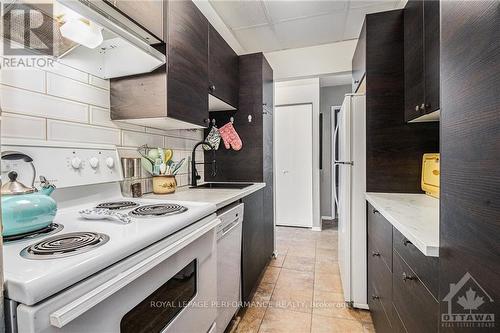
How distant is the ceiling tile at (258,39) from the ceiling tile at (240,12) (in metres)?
0.12

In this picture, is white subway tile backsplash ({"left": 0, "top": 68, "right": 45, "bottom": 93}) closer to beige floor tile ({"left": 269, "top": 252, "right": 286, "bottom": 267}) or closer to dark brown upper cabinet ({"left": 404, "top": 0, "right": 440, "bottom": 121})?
dark brown upper cabinet ({"left": 404, "top": 0, "right": 440, "bottom": 121})

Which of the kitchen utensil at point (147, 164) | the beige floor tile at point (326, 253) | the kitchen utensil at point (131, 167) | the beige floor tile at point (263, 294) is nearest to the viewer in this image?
the kitchen utensil at point (131, 167)

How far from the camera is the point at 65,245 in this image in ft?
2.14

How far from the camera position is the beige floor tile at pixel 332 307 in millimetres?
1790

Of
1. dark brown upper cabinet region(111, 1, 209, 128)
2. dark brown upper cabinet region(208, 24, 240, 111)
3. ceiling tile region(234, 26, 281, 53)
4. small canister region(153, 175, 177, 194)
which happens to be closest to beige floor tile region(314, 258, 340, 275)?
small canister region(153, 175, 177, 194)

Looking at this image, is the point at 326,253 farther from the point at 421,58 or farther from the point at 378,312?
the point at 421,58

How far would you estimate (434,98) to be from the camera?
1192 mm

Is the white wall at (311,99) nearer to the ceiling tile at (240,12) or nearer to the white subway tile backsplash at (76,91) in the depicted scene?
the ceiling tile at (240,12)

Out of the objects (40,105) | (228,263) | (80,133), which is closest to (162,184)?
(80,133)

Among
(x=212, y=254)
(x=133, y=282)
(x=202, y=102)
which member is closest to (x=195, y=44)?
(x=202, y=102)

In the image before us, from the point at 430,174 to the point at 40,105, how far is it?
209 cm

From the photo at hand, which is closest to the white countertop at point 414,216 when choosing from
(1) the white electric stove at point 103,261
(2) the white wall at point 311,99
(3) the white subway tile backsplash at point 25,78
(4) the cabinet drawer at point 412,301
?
(4) the cabinet drawer at point 412,301

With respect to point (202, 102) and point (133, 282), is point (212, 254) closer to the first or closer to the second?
point (133, 282)

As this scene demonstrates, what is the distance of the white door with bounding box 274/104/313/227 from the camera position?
3895 mm
